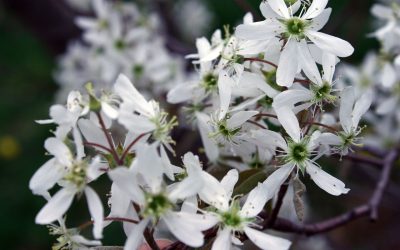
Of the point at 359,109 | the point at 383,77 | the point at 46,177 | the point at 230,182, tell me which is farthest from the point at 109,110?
the point at 383,77

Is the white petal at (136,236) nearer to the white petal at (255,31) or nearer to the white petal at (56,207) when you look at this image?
the white petal at (56,207)

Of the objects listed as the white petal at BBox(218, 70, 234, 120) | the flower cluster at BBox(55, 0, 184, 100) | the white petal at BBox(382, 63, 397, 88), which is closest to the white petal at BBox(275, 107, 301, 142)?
the white petal at BBox(218, 70, 234, 120)

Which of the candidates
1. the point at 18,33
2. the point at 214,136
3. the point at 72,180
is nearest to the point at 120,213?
the point at 72,180

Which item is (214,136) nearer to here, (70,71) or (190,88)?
(190,88)

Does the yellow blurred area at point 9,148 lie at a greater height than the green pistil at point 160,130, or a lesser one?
greater

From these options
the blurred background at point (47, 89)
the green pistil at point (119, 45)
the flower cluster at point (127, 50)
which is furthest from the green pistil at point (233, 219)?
the blurred background at point (47, 89)
